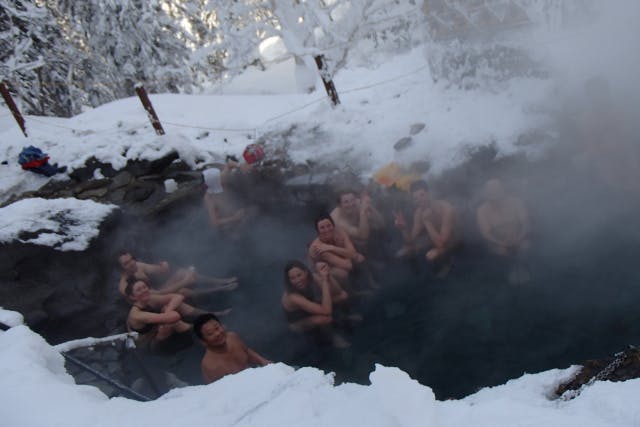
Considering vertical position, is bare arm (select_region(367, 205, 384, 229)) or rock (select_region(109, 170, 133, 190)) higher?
rock (select_region(109, 170, 133, 190))

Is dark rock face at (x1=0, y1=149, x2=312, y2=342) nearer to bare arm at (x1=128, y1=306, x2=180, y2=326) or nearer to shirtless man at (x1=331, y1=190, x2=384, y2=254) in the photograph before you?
bare arm at (x1=128, y1=306, x2=180, y2=326)

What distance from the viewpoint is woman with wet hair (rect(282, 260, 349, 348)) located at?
460cm

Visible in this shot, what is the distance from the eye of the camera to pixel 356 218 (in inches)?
231

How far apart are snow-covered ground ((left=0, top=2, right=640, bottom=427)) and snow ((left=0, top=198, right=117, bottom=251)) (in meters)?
0.03

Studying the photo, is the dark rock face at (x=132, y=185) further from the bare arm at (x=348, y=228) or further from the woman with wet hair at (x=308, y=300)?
the woman with wet hair at (x=308, y=300)

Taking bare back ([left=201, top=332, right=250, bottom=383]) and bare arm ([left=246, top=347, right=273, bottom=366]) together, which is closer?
bare back ([left=201, top=332, right=250, bottom=383])

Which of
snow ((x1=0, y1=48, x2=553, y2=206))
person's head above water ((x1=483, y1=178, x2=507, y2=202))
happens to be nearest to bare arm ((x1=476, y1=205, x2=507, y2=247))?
person's head above water ((x1=483, y1=178, x2=507, y2=202))

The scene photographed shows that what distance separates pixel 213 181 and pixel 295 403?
5357 millimetres

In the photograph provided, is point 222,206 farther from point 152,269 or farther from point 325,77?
point 325,77

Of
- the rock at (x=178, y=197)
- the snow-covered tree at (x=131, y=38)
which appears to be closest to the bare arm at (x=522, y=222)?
the rock at (x=178, y=197)

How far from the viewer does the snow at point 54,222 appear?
238 inches

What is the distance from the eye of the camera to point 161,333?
505 centimetres

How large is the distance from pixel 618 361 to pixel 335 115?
6521mm

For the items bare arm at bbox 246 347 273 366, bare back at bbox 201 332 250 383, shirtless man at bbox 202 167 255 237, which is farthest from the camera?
shirtless man at bbox 202 167 255 237
